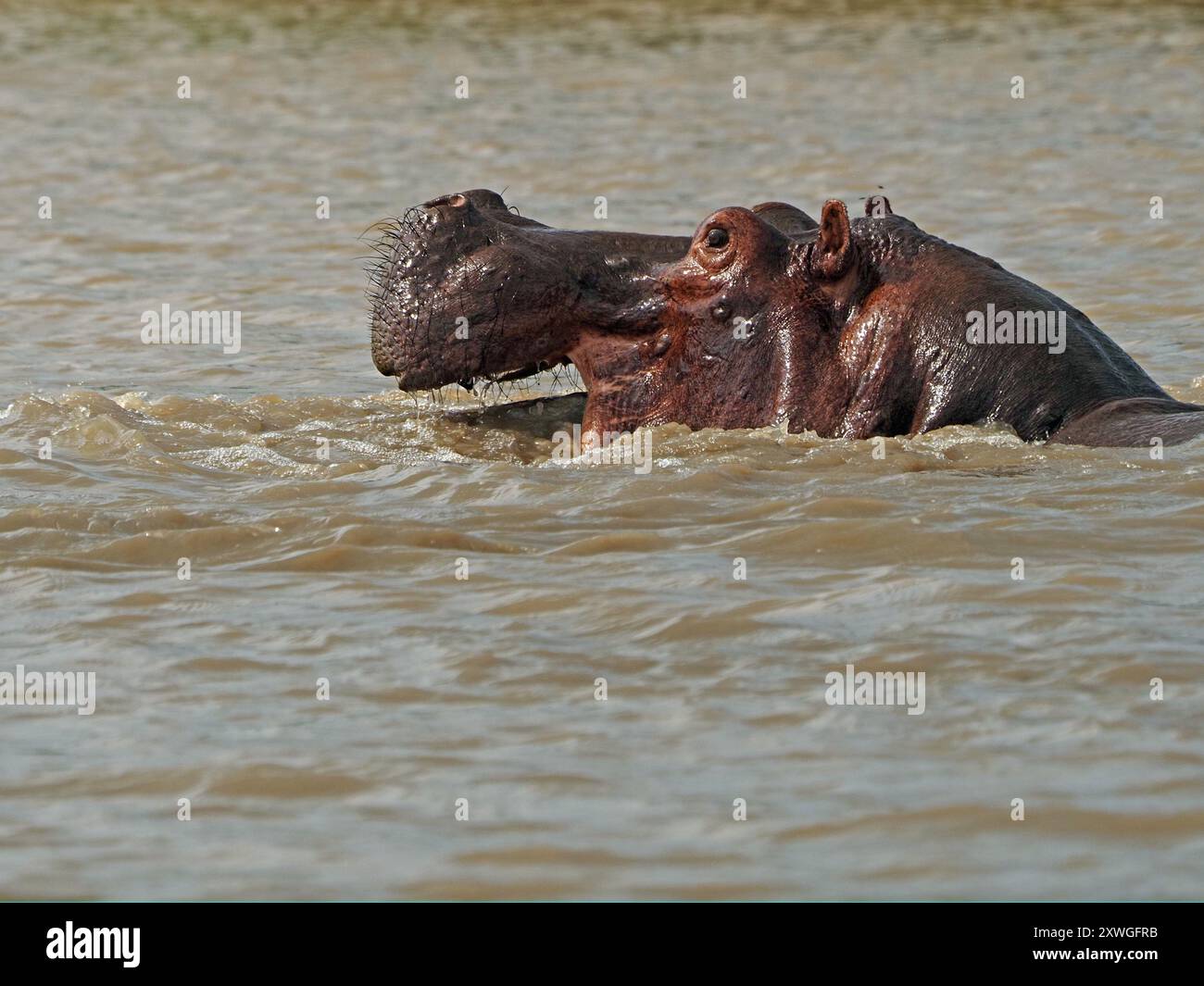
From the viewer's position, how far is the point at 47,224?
15.6 m

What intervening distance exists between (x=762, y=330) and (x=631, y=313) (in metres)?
0.48

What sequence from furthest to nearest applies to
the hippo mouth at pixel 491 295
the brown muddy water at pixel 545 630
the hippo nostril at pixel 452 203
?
1. the hippo nostril at pixel 452 203
2. the hippo mouth at pixel 491 295
3. the brown muddy water at pixel 545 630

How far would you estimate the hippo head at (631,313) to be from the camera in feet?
24.9

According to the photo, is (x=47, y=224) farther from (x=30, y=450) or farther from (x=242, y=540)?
(x=242, y=540)

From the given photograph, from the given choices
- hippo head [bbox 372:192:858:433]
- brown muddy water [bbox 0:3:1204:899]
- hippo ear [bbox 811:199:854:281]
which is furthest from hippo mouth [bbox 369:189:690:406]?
hippo ear [bbox 811:199:854:281]

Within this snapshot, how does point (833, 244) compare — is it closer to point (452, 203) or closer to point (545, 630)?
point (452, 203)

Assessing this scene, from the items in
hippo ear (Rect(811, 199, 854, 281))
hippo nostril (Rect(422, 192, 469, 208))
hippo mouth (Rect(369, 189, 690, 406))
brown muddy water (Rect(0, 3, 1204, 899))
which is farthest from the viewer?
hippo nostril (Rect(422, 192, 469, 208))

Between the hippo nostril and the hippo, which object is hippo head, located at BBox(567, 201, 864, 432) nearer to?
the hippo

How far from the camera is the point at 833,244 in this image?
7.55 metres

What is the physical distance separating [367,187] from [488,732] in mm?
12265

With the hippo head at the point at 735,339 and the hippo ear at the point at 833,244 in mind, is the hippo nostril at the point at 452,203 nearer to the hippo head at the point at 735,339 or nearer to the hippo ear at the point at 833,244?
the hippo head at the point at 735,339

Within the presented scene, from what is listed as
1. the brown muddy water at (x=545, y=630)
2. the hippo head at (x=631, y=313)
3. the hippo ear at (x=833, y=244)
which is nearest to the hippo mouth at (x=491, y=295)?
the hippo head at (x=631, y=313)

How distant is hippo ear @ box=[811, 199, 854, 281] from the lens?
7473 mm
